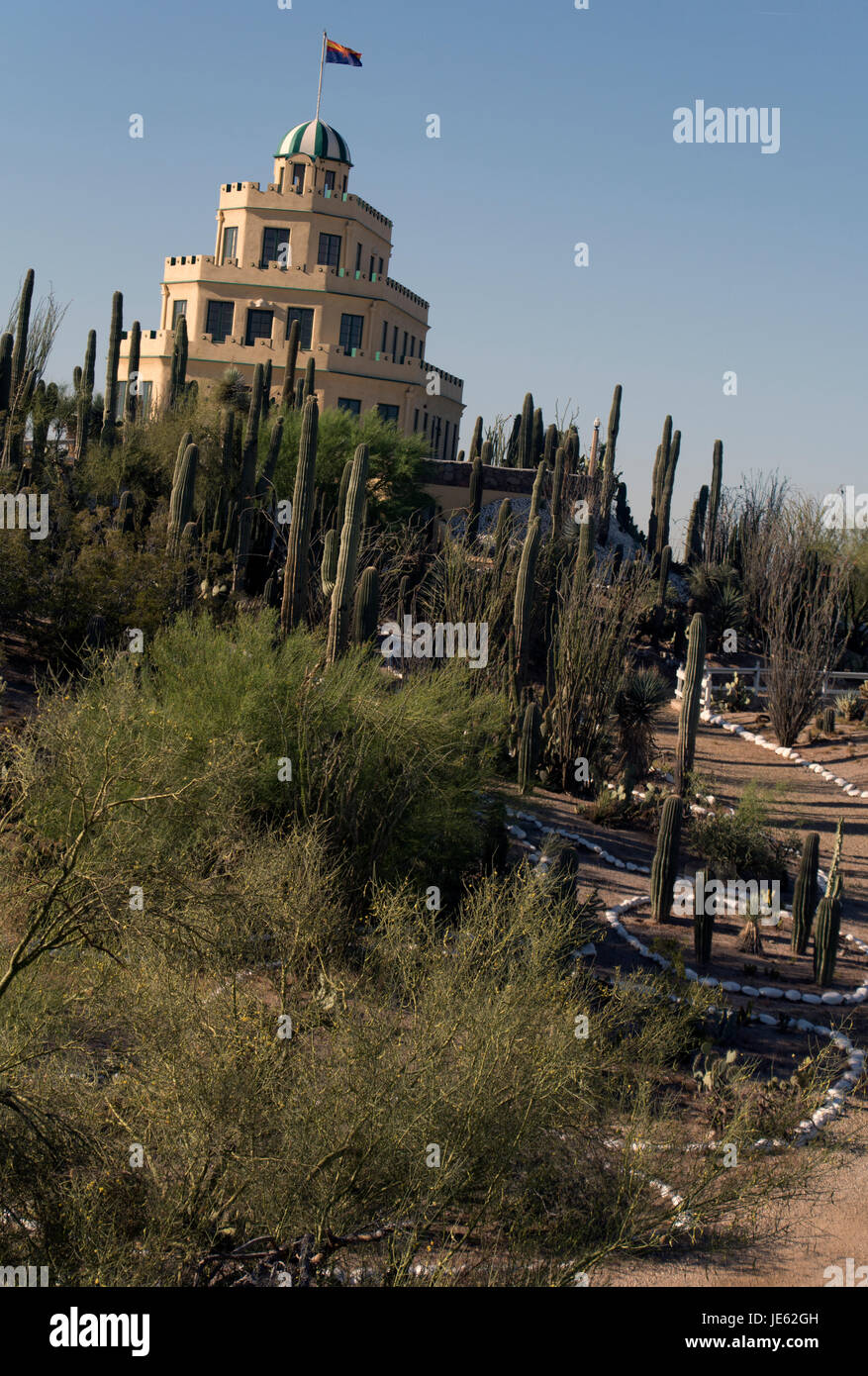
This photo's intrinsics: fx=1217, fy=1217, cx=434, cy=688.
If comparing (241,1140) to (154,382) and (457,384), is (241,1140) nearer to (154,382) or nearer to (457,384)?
(154,382)

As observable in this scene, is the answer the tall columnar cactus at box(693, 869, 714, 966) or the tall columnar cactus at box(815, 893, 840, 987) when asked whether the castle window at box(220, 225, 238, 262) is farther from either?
the tall columnar cactus at box(815, 893, 840, 987)

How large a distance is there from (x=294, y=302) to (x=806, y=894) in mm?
30295

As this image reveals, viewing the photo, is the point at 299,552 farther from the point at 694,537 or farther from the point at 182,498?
the point at 694,537

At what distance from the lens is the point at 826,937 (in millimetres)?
12703

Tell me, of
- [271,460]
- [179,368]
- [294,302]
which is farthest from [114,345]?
[294,302]

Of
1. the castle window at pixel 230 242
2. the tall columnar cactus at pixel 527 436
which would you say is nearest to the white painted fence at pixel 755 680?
the tall columnar cactus at pixel 527 436

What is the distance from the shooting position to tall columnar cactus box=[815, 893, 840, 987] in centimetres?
1264

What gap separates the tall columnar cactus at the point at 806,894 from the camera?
13.2m

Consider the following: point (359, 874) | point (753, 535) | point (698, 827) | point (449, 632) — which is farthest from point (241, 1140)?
point (753, 535)

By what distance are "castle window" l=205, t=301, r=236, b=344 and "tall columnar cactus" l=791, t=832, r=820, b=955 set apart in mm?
30504

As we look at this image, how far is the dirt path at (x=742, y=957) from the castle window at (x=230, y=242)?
23.1 m

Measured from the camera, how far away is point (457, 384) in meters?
45.6

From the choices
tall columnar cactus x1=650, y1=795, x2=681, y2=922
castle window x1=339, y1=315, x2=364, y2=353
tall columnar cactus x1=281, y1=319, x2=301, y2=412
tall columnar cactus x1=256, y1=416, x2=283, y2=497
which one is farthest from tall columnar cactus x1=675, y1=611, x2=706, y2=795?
castle window x1=339, y1=315, x2=364, y2=353
